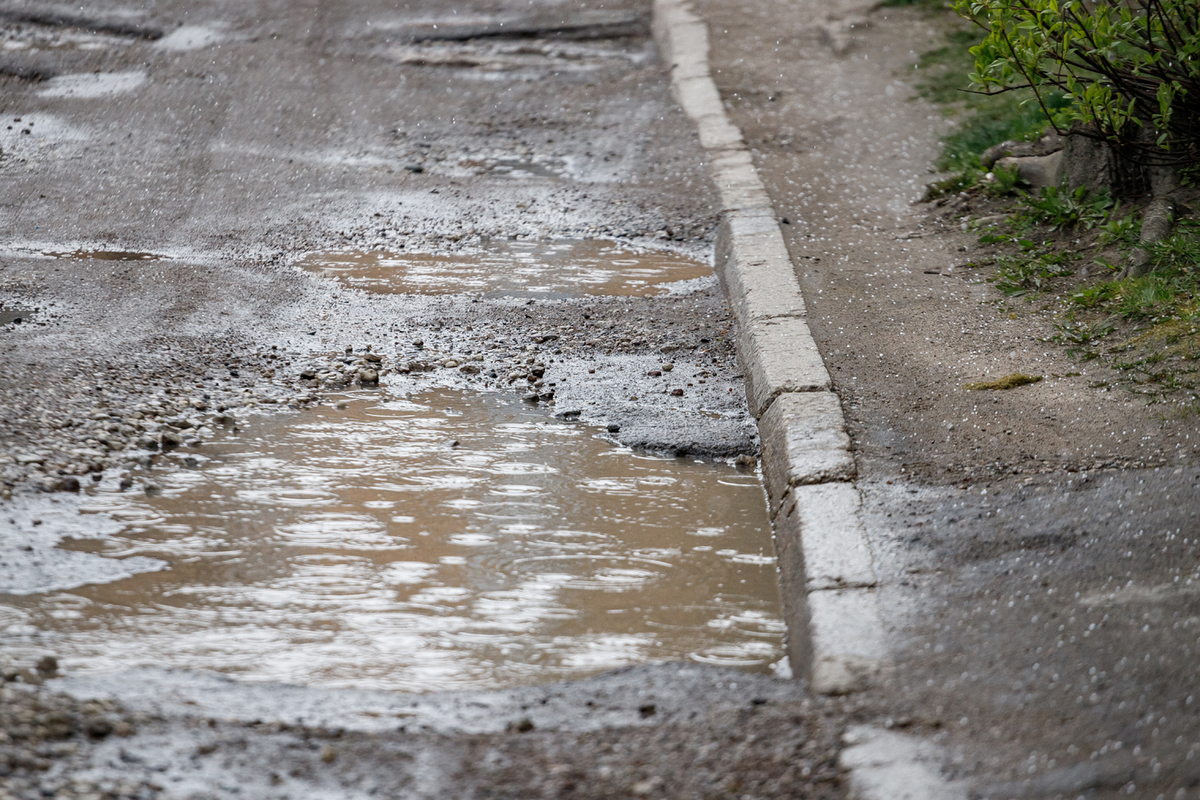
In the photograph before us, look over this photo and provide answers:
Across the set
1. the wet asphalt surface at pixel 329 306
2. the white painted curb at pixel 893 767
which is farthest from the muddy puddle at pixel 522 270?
the white painted curb at pixel 893 767

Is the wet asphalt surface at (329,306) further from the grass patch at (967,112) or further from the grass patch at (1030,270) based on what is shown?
the grass patch at (967,112)

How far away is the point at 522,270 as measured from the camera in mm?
5648

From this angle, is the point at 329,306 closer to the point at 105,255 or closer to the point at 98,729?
the point at 105,255

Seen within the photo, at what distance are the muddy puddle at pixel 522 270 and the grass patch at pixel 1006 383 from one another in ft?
6.13

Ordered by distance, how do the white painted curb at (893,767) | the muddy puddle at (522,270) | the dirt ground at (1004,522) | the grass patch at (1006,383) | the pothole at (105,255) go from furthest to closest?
the pothole at (105,255)
the muddy puddle at (522,270)
the grass patch at (1006,383)
the dirt ground at (1004,522)
the white painted curb at (893,767)

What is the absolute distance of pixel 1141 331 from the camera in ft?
13.7

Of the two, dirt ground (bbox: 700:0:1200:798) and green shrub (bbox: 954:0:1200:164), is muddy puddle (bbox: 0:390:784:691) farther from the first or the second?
green shrub (bbox: 954:0:1200:164)

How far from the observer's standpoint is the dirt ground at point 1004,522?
238cm

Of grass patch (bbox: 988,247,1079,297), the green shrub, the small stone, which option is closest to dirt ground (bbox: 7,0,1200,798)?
the small stone

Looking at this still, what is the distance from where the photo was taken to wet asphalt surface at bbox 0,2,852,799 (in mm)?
2436

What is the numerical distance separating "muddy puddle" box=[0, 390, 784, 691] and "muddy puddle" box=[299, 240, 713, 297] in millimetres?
1346

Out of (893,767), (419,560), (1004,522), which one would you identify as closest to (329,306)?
(419,560)

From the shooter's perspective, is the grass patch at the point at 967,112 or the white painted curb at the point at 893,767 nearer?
the white painted curb at the point at 893,767

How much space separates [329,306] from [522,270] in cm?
105
